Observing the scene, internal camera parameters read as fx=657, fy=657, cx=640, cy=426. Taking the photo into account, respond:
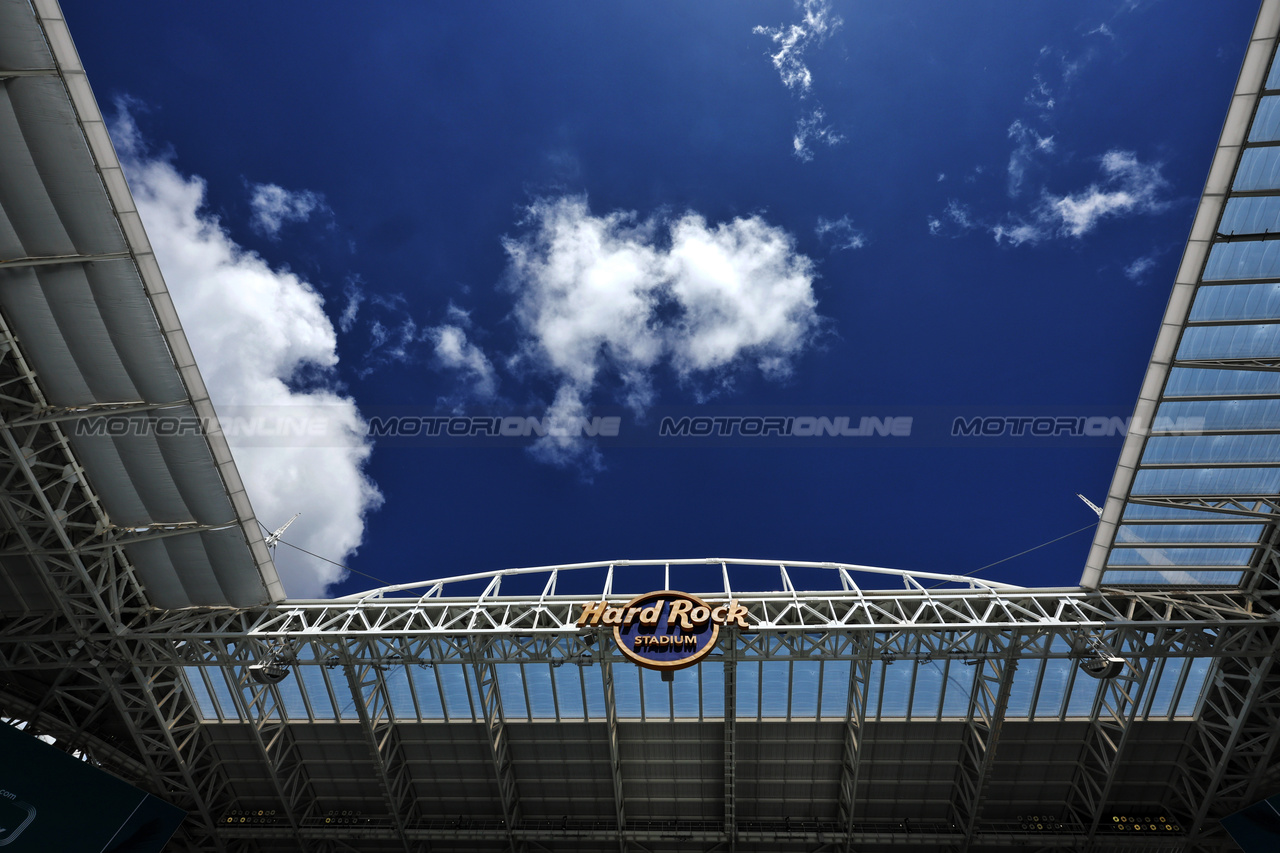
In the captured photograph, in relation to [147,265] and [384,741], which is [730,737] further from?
[147,265]

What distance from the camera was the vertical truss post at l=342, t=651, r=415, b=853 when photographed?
87.8 feet

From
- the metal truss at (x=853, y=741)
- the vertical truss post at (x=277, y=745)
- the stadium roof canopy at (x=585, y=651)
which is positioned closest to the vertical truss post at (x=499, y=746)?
the stadium roof canopy at (x=585, y=651)

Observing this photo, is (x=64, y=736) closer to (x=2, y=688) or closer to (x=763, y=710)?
(x=2, y=688)

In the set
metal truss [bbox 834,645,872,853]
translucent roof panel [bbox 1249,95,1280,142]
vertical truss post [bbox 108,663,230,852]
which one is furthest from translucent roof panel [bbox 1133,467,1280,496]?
vertical truss post [bbox 108,663,230,852]

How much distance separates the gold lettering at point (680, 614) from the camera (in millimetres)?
22406

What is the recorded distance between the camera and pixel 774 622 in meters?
24.1

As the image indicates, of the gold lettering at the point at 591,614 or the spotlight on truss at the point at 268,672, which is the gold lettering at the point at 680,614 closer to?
the gold lettering at the point at 591,614

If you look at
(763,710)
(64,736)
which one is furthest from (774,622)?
(64,736)

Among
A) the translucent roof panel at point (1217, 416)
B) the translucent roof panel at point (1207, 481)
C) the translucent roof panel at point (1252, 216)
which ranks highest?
the translucent roof panel at point (1252, 216)

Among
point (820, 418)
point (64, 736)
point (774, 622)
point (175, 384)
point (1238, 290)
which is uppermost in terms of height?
point (820, 418)

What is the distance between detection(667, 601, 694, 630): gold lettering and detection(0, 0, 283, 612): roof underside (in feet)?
51.6

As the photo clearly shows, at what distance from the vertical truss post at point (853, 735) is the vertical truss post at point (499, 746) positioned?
1452cm

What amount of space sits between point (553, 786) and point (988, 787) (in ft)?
63.7

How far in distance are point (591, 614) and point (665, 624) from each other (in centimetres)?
284
